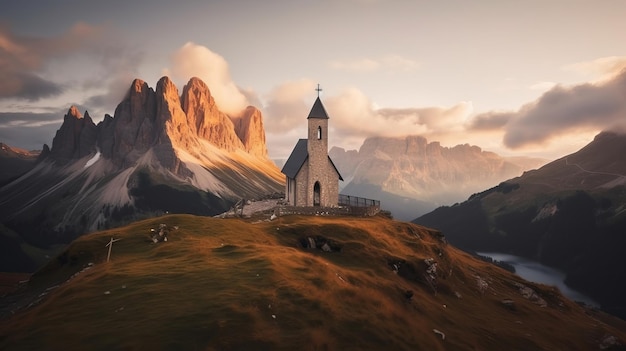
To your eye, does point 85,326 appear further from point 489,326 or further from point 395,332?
point 489,326

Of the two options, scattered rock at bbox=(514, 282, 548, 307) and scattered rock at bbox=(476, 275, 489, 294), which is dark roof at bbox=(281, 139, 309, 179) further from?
scattered rock at bbox=(514, 282, 548, 307)

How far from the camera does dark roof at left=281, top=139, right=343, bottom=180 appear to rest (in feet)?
268

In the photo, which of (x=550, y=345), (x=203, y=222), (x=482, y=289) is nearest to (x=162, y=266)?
(x=203, y=222)

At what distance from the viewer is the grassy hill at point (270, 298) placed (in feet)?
94.2

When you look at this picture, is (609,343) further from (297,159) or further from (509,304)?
(297,159)

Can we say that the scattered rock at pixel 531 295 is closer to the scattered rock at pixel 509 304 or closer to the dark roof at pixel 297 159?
the scattered rock at pixel 509 304

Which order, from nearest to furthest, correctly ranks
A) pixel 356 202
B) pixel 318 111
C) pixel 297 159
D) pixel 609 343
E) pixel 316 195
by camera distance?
pixel 609 343 < pixel 318 111 < pixel 316 195 < pixel 297 159 < pixel 356 202

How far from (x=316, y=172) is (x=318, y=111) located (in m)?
12.8

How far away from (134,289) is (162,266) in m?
5.88

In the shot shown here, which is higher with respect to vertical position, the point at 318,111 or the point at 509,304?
the point at 318,111

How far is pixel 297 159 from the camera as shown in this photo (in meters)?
85.6

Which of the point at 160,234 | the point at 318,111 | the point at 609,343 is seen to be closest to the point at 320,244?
the point at 160,234

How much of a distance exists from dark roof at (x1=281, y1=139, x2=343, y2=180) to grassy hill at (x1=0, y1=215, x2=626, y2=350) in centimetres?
1481

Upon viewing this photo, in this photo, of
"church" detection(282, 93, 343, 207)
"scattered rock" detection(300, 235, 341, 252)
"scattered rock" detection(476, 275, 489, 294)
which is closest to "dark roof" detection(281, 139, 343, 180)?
"church" detection(282, 93, 343, 207)
